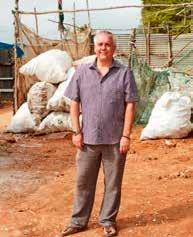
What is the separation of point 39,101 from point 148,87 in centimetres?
196

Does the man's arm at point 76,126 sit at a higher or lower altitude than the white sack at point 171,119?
higher

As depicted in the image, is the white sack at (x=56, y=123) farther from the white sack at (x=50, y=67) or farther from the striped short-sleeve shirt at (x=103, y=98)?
the striped short-sleeve shirt at (x=103, y=98)

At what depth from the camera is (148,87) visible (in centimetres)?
955

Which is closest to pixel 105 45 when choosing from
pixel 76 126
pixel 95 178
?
pixel 76 126

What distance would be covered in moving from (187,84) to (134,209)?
4.83 metres

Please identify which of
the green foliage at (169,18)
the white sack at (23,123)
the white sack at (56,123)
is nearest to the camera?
the white sack at (56,123)

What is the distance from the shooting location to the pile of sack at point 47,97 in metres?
9.45

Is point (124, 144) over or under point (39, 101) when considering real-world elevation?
over

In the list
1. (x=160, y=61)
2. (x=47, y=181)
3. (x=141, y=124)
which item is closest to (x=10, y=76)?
(x=160, y=61)

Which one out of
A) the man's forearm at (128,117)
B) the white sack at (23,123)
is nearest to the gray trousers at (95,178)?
the man's forearm at (128,117)

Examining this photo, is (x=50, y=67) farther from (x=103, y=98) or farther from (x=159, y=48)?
(x=103, y=98)

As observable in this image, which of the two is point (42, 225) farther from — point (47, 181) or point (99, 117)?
point (47, 181)

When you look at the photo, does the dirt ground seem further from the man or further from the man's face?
the man's face

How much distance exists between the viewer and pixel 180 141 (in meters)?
8.30
